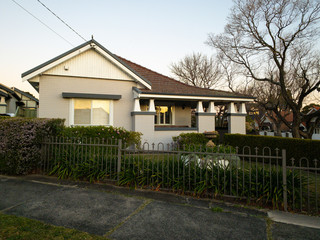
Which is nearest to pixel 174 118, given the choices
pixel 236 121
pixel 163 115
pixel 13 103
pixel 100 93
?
pixel 163 115

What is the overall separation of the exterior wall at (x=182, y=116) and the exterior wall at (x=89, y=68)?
16.5 feet

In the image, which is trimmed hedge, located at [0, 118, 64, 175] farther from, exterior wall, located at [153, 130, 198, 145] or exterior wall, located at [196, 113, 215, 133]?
exterior wall, located at [196, 113, 215, 133]

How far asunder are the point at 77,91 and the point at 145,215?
9664mm

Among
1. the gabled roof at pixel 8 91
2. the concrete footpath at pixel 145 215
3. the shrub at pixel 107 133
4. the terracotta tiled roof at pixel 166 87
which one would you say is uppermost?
the gabled roof at pixel 8 91

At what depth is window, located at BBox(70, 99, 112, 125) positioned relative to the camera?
1125 centimetres

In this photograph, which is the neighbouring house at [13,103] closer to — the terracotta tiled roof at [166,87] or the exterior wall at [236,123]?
the terracotta tiled roof at [166,87]

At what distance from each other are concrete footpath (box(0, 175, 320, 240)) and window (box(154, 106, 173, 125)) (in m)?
10.3

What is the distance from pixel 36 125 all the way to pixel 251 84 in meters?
30.8

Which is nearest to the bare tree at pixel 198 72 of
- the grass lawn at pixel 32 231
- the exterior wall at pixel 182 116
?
the exterior wall at pixel 182 116

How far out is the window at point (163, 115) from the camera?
15.0 meters

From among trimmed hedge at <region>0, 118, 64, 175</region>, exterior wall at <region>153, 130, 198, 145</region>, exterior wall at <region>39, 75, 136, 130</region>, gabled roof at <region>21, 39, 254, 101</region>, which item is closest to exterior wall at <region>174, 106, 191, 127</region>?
gabled roof at <region>21, 39, 254, 101</region>

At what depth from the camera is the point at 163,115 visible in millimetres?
15133

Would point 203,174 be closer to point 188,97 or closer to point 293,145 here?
point 293,145

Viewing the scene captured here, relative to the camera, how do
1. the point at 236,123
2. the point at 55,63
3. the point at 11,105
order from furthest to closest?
1. the point at 11,105
2. the point at 236,123
3. the point at 55,63
